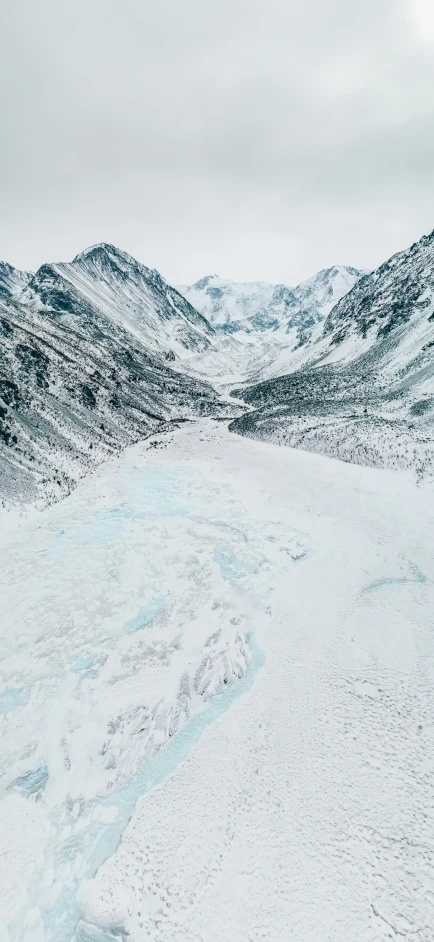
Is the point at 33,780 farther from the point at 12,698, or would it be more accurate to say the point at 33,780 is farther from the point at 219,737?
the point at 219,737

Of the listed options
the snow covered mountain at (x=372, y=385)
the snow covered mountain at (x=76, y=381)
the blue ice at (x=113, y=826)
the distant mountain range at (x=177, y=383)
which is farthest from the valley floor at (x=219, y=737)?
the snow covered mountain at (x=372, y=385)

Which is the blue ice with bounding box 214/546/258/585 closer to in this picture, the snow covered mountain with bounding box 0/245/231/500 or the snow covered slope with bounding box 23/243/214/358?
the snow covered mountain with bounding box 0/245/231/500

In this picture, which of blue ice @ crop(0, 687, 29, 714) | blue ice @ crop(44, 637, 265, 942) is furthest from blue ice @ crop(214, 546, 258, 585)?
blue ice @ crop(0, 687, 29, 714)

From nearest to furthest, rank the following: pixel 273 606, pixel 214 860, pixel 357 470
Answer: 1. pixel 214 860
2. pixel 273 606
3. pixel 357 470

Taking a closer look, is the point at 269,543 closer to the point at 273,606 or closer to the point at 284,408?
the point at 273,606

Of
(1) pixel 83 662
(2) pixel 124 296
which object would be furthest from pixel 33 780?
(2) pixel 124 296

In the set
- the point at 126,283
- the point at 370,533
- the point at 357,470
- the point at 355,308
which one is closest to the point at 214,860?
the point at 370,533

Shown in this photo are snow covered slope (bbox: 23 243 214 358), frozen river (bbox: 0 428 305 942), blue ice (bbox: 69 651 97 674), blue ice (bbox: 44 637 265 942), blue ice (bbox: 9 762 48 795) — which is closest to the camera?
blue ice (bbox: 44 637 265 942)
